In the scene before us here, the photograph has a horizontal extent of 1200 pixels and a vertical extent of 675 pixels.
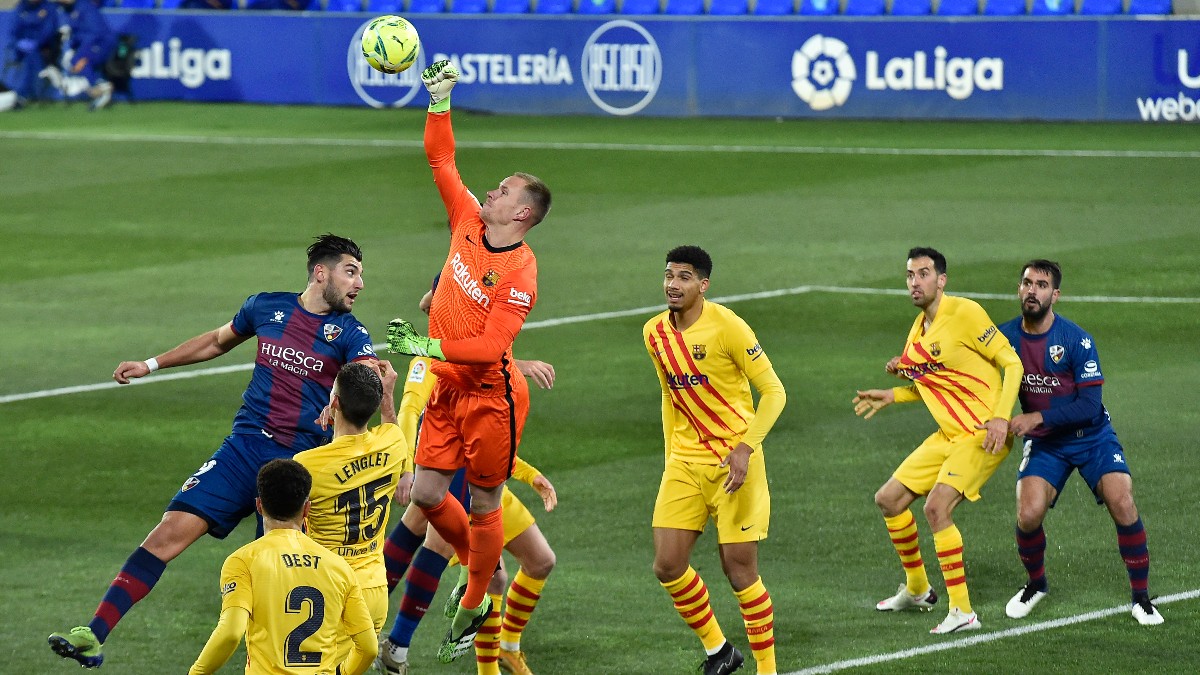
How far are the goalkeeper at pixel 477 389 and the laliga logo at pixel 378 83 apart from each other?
26.0 meters

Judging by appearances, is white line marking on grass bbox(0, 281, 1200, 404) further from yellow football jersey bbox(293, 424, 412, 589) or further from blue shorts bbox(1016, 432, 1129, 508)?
yellow football jersey bbox(293, 424, 412, 589)

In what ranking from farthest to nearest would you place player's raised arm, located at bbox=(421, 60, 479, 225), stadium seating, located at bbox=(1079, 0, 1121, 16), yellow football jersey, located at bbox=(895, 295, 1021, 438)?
stadium seating, located at bbox=(1079, 0, 1121, 16) < yellow football jersey, located at bbox=(895, 295, 1021, 438) < player's raised arm, located at bbox=(421, 60, 479, 225)

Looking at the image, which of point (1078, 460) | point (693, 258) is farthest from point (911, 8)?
point (693, 258)

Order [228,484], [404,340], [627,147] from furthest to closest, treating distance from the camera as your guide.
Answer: [627,147] < [228,484] < [404,340]

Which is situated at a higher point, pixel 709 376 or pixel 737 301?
pixel 709 376

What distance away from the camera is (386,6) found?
37188 mm

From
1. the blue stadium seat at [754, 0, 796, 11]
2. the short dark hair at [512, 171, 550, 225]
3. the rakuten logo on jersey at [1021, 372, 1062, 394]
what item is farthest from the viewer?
the blue stadium seat at [754, 0, 796, 11]

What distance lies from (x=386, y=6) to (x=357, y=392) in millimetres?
30007

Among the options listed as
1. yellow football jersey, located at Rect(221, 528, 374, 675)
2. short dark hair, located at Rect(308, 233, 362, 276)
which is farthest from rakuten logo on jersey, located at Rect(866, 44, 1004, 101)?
yellow football jersey, located at Rect(221, 528, 374, 675)

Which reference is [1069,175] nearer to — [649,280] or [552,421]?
[649,280]

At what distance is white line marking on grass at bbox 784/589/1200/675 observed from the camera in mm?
9406

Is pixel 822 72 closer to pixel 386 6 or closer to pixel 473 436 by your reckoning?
pixel 386 6

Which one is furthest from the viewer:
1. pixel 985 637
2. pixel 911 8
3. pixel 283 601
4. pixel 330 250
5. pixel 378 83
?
pixel 378 83

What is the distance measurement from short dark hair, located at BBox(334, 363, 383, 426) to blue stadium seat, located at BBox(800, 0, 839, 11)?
26.3m
